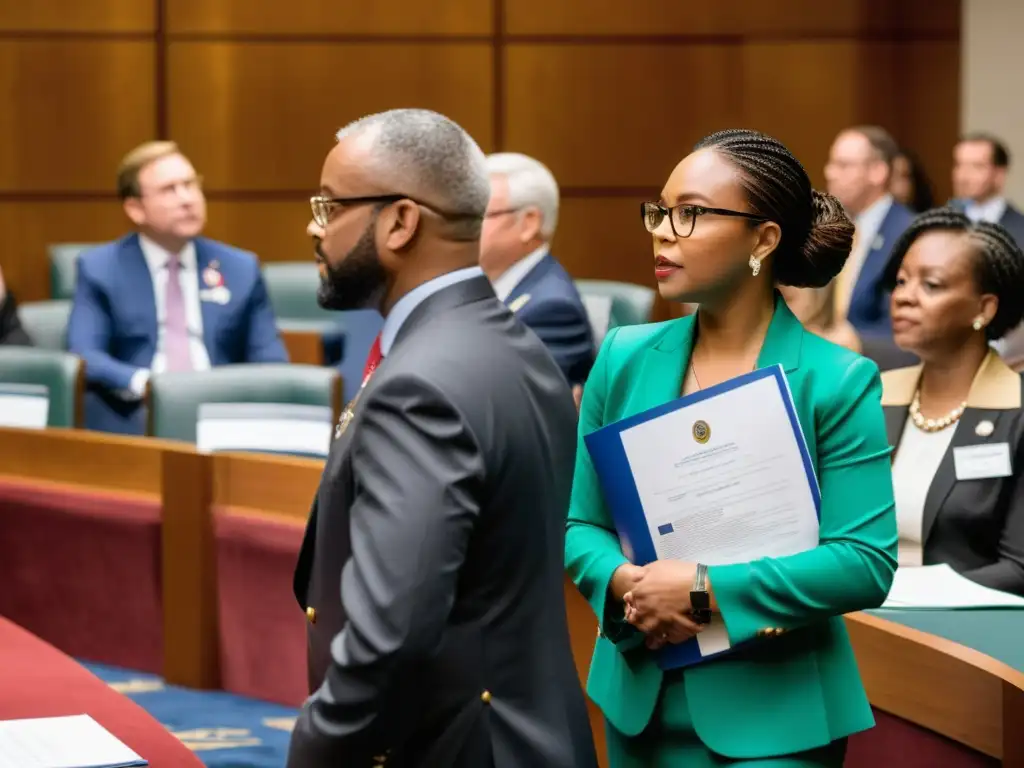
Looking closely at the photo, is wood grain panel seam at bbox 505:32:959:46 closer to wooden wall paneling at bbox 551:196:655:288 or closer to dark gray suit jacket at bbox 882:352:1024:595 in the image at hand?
wooden wall paneling at bbox 551:196:655:288

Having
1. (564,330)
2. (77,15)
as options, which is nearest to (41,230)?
(77,15)

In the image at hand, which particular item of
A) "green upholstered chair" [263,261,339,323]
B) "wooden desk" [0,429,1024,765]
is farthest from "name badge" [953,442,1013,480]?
"green upholstered chair" [263,261,339,323]

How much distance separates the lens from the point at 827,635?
1790mm

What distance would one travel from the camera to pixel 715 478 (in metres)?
1.78

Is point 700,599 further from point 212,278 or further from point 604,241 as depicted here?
point 604,241

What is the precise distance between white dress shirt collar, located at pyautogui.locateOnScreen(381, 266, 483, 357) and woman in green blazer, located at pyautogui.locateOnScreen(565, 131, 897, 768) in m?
0.28

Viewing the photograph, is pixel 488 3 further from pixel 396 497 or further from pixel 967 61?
pixel 396 497

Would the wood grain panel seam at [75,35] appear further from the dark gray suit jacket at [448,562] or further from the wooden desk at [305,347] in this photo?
the dark gray suit jacket at [448,562]

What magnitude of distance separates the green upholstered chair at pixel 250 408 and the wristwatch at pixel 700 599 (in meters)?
2.51

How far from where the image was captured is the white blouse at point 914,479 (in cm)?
281

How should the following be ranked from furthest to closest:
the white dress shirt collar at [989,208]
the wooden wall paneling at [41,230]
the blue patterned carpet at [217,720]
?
the wooden wall paneling at [41,230] < the white dress shirt collar at [989,208] < the blue patterned carpet at [217,720]

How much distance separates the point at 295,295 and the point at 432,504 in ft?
18.3

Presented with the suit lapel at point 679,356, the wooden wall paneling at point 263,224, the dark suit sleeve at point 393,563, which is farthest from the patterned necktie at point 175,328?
the dark suit sleeve at point 393,563

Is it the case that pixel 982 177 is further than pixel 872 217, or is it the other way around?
pixel 982 177
